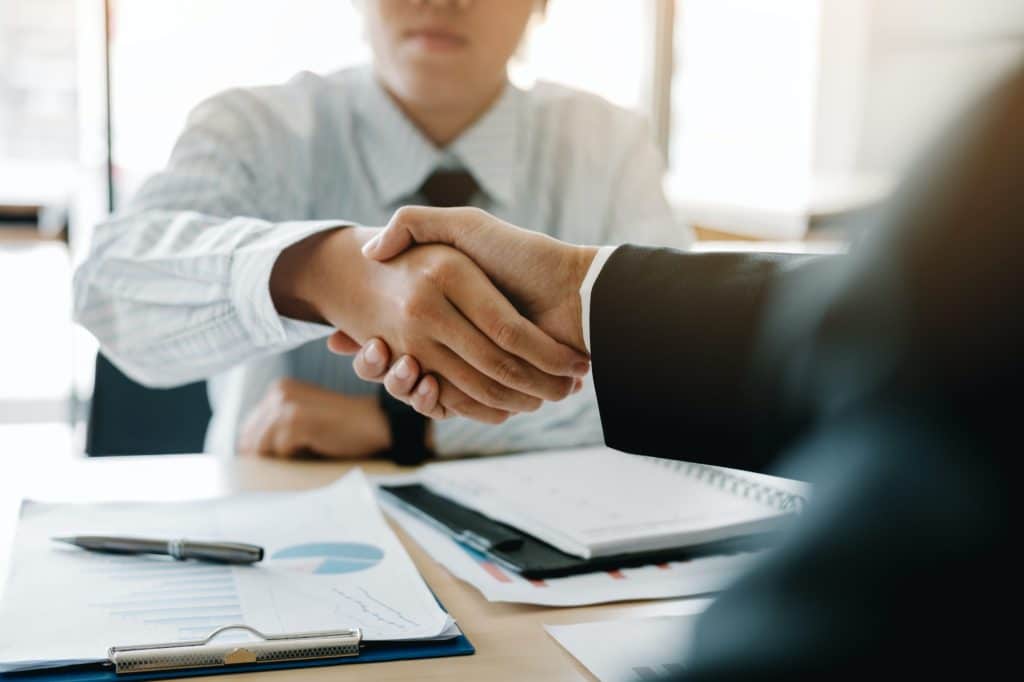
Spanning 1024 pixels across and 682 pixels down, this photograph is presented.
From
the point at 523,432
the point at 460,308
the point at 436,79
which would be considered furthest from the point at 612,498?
the point at 436,79

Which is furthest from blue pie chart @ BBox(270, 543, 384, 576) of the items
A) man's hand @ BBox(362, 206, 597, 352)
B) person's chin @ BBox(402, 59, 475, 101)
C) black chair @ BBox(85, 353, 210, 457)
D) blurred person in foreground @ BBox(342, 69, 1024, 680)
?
person's chin @ BBox(402, 59, 475, 101)

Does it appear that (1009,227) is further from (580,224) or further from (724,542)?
(580,224)

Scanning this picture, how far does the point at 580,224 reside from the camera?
1647 mm

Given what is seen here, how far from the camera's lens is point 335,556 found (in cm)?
80

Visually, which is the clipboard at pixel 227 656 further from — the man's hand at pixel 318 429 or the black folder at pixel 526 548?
the man's hand at pixel 318 429

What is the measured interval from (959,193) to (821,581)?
0.12 m

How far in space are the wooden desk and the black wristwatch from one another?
0.03 meters

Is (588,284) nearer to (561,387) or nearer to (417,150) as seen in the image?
(561,387)

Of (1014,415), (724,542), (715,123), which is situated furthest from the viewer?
(715,123)

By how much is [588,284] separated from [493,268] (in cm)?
12

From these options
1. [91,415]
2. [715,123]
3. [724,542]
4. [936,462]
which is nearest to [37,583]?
[724,542]

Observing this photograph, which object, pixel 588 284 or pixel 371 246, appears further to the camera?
pixel 371 246

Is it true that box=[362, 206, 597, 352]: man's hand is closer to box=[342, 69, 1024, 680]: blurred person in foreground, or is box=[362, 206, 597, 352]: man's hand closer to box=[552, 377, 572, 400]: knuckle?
box=[552, 377, 572, 400]: knuckle

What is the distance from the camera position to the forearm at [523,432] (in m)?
1.21
